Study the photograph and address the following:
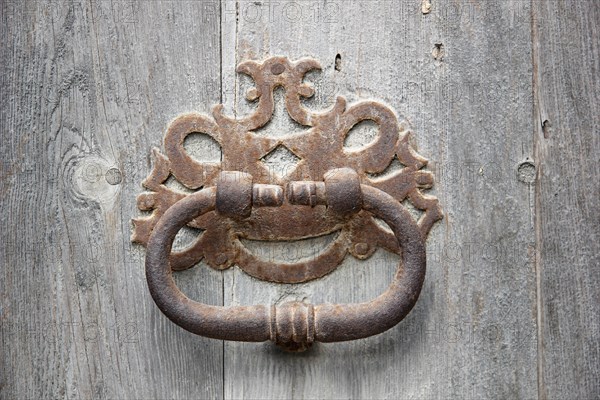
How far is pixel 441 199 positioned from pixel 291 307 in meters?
0.22

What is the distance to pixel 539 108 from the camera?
0.85m

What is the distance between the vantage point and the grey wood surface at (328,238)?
84 centimetres

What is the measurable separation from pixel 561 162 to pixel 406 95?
0.19m

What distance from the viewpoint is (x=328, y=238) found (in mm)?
839

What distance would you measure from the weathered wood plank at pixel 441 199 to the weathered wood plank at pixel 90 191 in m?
0.06

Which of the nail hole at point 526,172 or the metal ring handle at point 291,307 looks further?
the nail hole at point 526,172

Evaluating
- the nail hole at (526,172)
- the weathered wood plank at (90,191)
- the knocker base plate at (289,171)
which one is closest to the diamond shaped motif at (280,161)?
the knocker base plate at (289,171)

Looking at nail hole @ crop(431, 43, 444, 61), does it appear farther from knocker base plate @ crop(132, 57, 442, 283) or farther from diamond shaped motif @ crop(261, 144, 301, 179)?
diamond shaped motif @ crop(261, 144, 301, 179)

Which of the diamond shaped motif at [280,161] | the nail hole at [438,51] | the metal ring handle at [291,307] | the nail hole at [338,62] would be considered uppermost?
the nail hole at [438,51]

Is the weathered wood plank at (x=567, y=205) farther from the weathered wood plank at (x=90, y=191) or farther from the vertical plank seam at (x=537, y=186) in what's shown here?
the weathered wood plank at (x=90, y=191)

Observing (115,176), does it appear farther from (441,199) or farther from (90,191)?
(441,199)

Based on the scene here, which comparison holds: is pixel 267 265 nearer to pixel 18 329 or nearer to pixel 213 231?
pixel 213 231

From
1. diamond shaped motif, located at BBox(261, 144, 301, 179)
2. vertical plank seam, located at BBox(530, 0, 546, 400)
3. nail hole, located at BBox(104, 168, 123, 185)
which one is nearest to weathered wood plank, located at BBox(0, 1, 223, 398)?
nail hole, located at BBox(104, 168, 123, 185)

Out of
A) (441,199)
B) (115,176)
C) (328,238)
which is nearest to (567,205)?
(441,199)
